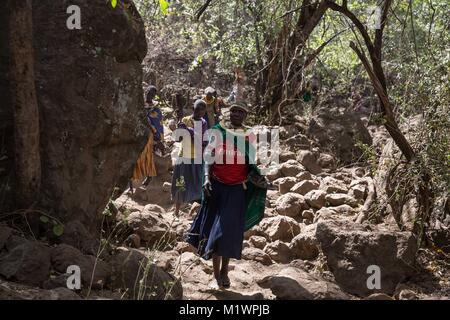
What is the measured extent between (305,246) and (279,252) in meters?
0.30

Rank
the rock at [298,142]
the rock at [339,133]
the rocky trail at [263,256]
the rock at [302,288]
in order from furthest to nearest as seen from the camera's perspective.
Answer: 1. the rock at [298,142]
2. the rock at [339,133]
3. the rock at [302,288]
4. the rocky trail at [263,256]

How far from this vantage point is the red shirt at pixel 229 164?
16.5 ft

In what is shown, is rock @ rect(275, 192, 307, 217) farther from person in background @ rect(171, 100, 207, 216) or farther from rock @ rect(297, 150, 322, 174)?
rock @ rect(297, 150, 322, 174)

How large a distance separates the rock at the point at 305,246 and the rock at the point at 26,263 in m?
2.95

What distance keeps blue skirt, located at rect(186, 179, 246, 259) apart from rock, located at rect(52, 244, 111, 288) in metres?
1.01

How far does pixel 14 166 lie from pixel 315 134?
7224 millimetres

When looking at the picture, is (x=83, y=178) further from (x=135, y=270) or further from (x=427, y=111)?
(x=427, y=111)

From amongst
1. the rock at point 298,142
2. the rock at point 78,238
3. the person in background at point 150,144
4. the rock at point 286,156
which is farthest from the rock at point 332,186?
the rock at point 78,238

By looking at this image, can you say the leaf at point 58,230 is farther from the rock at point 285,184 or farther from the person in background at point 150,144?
the rock at point 285,184

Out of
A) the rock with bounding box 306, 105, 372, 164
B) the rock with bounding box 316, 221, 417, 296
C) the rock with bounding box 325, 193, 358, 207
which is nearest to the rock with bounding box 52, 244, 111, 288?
the rock with bounding box 316, 221, 417, 296

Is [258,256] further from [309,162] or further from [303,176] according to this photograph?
[309,162]

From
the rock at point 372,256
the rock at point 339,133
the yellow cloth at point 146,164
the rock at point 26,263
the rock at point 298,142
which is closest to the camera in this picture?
the rock at point 26,263

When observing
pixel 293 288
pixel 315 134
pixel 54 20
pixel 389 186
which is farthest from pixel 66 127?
pixel 315 134

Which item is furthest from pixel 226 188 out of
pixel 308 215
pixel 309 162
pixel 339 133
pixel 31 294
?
pixel 339 133
